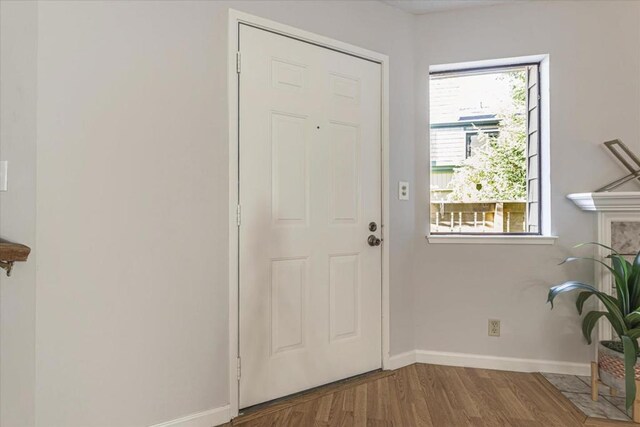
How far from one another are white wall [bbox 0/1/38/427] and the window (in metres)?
2.48

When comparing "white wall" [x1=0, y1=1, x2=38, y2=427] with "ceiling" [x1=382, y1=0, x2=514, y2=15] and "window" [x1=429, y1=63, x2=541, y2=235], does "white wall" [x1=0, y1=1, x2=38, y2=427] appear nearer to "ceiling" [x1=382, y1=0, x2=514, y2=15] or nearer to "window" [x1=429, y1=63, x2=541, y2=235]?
"ceiling" [x1=382, y1=0, x2=514, y2=15]

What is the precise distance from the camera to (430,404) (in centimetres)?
223

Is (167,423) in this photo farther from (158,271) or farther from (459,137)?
(459,137)

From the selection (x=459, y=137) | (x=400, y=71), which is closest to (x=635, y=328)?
(x=459, y=137)

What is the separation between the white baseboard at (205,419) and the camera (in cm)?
191

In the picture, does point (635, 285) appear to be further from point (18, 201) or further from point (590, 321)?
point (18, 201)

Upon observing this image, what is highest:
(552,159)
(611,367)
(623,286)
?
(552,159)

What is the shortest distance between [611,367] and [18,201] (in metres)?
3.08

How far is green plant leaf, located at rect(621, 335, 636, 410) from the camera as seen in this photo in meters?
1.91

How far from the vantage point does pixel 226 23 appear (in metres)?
2.07

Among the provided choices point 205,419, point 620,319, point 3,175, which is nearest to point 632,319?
point 620,319

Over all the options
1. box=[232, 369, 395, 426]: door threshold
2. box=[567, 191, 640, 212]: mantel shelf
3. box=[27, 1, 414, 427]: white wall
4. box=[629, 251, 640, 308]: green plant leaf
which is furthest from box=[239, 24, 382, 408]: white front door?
box=[629, 251, 640, 308]: green plant leaf

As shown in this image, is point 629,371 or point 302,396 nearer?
point 629,371

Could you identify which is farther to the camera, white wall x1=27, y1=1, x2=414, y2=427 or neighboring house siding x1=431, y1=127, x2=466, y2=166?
neighboring house siding x1=431, y1=127, x2=466, y2=166
